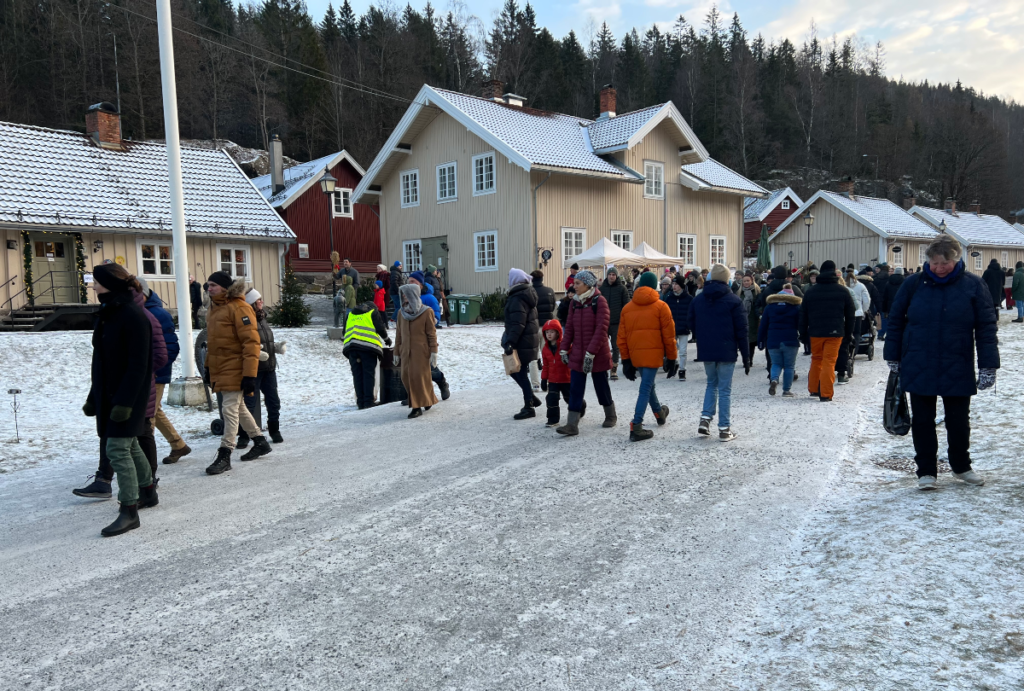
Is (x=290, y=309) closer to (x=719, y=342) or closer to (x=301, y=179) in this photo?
(x=719, y=342)

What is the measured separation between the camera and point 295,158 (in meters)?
53.5

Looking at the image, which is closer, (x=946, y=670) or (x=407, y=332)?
(x=946, y=670)

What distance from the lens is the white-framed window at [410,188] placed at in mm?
27781

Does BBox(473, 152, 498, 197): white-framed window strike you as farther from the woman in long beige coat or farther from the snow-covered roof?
the woman in long beige coat

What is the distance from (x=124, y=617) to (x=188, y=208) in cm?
2199

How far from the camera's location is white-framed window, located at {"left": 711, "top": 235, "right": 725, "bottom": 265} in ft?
98.3

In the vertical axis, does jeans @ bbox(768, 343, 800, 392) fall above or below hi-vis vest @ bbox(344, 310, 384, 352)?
below

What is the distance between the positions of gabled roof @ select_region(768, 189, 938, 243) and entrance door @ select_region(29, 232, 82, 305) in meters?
37.7

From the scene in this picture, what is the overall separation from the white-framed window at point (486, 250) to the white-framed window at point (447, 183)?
6.43 ft

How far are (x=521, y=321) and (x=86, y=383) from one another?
335 inches

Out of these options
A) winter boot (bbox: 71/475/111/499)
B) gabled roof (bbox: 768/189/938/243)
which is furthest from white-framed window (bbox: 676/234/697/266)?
winter boot (bbox: 71/475/111/499)

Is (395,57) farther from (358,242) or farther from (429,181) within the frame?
(429,181)

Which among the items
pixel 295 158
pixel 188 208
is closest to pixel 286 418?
pixel 188 208

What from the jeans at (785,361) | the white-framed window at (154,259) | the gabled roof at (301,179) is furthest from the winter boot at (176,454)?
the gabled roof at (301,179)
